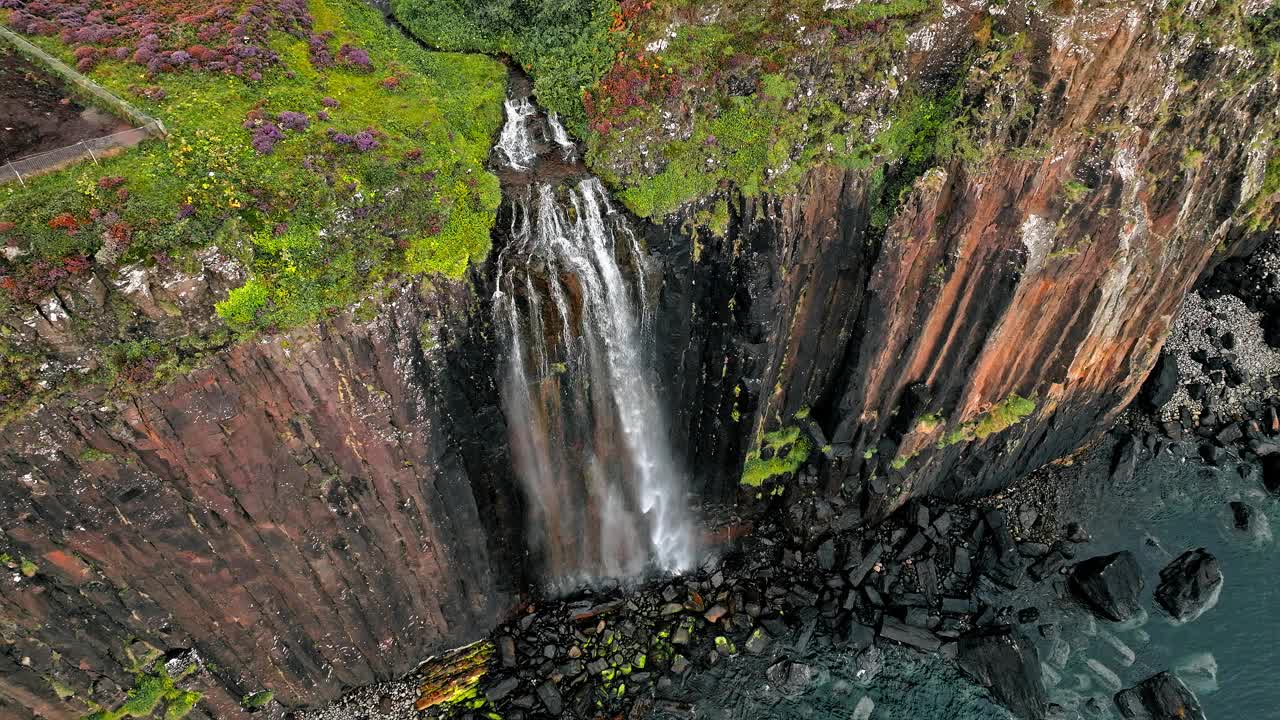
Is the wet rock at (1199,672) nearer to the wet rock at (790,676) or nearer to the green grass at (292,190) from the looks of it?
the wet rock at (790,676)

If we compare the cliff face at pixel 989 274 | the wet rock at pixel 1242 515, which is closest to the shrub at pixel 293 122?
the cliff face at pixel 989 274

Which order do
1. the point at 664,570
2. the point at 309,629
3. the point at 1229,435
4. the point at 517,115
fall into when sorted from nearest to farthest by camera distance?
the point at 309,629
the point at 517,115
the point at 664,570
the point at 1229,435

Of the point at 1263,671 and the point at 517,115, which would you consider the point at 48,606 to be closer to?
the point at 517,115

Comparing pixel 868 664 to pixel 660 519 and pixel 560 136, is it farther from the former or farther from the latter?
pixel 560 136

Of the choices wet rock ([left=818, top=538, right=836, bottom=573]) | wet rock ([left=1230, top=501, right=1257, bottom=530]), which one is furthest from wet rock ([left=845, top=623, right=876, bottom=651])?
wet rock ([left=1230, top=501, right=1257, bottom=530])

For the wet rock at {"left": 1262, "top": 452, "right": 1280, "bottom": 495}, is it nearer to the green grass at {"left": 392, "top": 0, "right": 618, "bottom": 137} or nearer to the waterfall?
the waterfall

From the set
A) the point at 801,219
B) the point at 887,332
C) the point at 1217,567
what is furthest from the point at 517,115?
the point at 1217,567

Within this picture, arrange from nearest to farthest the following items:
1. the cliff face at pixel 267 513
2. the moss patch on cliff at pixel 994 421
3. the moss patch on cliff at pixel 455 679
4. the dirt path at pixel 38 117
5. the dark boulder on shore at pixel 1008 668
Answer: the cliff face at pixel 267 513, the dirt path at pixel 38 117, the dark boulder on shore at pixel 1008 668, the moss patch on cliff at pixel 455 679, the moss patch on cliff at pixel 994 421
